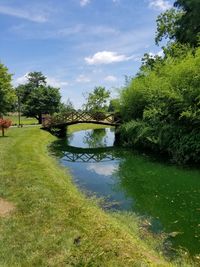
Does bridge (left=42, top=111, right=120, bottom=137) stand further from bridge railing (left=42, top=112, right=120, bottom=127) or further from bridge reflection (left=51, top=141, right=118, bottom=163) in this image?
bridge reflection (left=51, top=141, right=118, bottom=163)

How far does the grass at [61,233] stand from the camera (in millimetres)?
5754

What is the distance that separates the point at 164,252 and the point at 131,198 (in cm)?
426

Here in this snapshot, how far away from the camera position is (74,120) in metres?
32.2

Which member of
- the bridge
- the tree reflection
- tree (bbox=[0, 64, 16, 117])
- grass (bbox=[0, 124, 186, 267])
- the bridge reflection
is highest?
tree (bbox=[0, 64, 16, 117])

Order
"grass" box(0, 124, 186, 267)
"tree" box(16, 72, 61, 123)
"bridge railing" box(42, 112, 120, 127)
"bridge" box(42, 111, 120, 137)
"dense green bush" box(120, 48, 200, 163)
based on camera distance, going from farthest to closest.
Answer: "tree" box(16, 72, 61, 123) → "bridge railing" box(42, 112, 120, 127) → "bridge" box(42, 111, 120, 137) → "dense green bush" box(120, 48, 200, 163) → "grass" box(0, 124, 186, 267)

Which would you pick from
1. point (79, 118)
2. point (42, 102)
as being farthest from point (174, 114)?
point (42, 102)

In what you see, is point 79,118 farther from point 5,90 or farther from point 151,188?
point 151,188

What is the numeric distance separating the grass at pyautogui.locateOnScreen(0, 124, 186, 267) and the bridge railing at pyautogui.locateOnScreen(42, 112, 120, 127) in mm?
19754

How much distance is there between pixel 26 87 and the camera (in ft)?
225

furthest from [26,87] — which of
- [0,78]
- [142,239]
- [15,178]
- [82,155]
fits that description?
[142,239]

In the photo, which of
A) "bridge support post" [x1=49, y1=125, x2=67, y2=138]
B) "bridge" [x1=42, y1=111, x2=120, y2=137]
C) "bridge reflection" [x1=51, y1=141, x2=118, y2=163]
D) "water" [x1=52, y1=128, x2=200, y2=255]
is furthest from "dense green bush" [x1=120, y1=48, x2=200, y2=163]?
"bridge support post" [x1=49, y1=125, x2=67, y2=138]

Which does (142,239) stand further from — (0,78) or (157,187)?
(0,78)

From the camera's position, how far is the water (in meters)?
8.54

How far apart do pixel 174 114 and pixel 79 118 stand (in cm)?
1435
